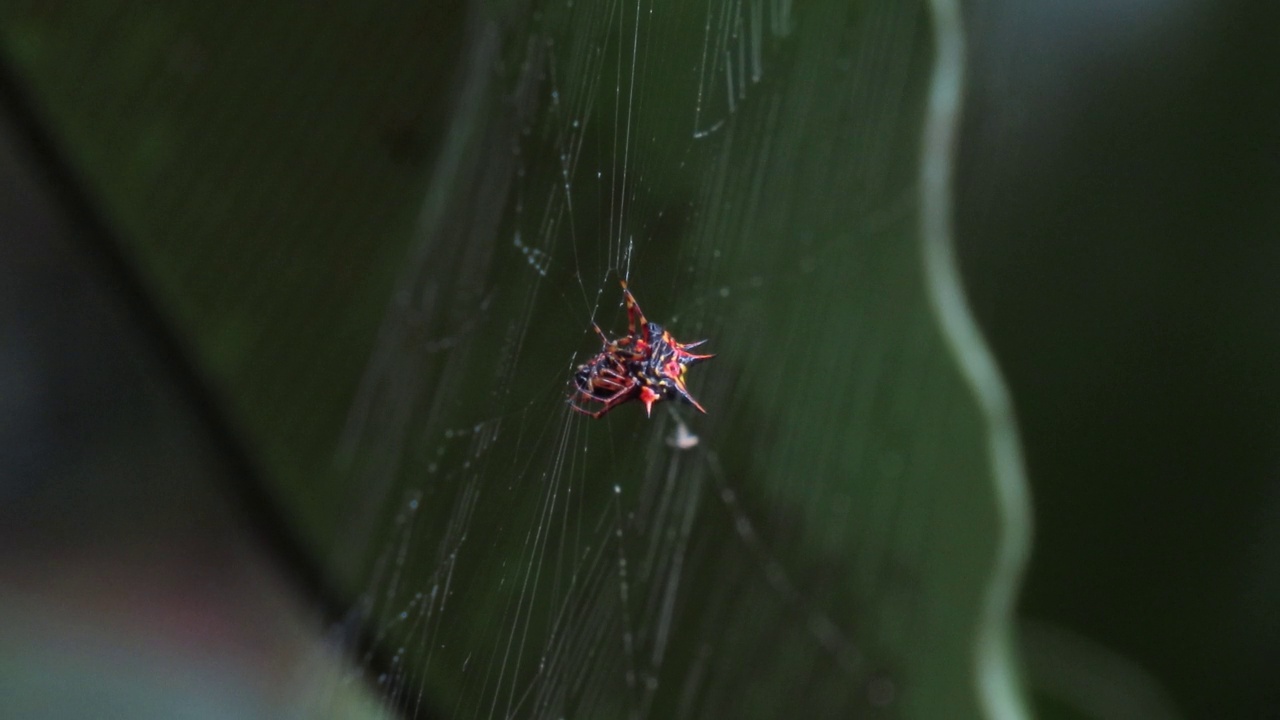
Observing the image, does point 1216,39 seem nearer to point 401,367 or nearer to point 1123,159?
point 1123,159

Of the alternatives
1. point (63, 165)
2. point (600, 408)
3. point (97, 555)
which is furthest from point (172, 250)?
point (97, 555)
